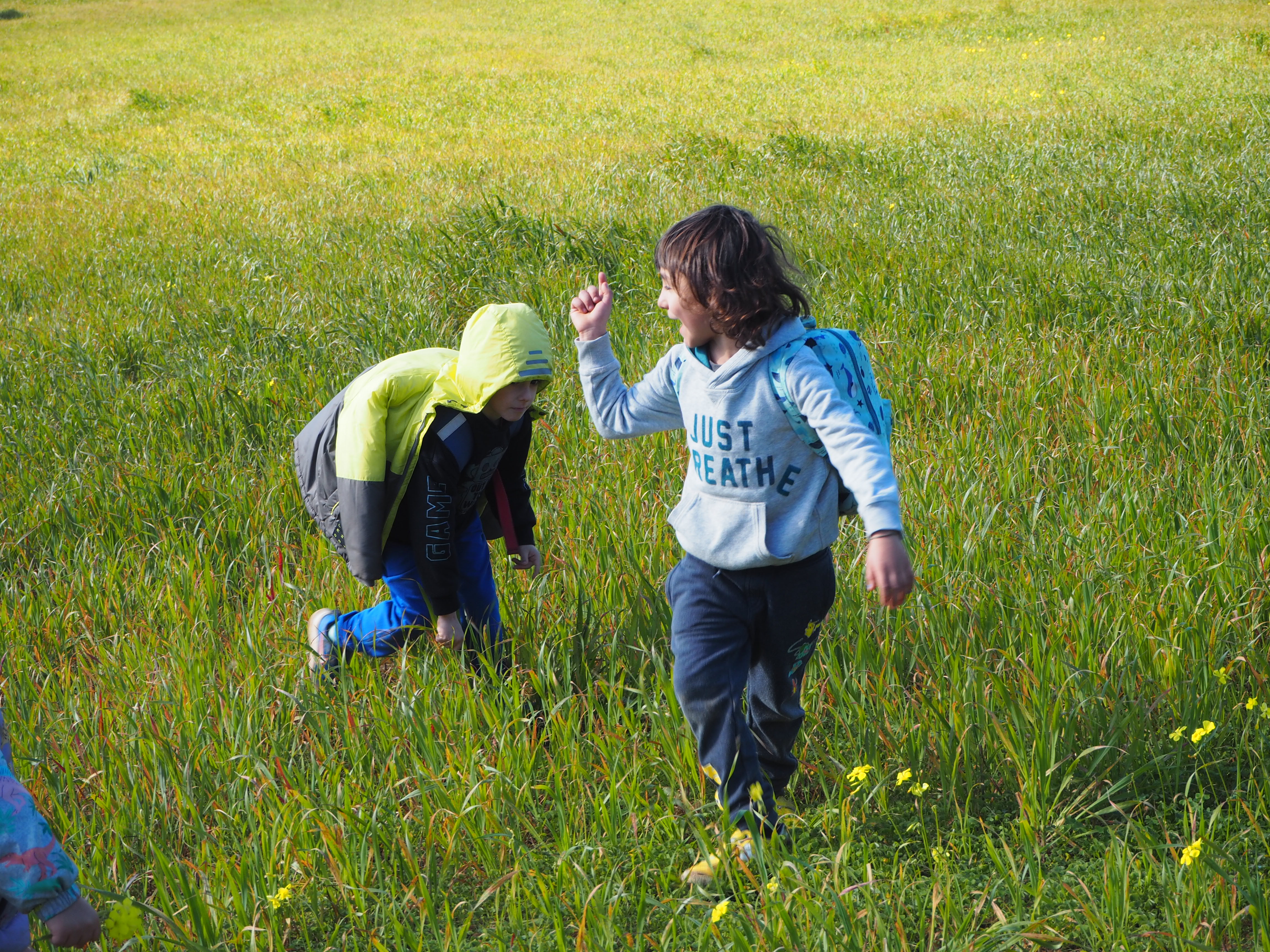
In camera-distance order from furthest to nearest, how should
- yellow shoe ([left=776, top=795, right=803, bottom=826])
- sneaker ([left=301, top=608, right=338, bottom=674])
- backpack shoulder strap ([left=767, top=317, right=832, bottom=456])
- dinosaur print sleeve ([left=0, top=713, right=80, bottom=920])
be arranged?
1. sneaker ([left=301, top=608, right=338, bottom=674])
2. yellow shoe ([left=776, top=795, right=803, bottom=826])
3. backpack shoulder strap ([left=767, top=317, right=832, bottom=456])
4. dinosaur print sleeve ([left=0, top=713, right=80, bottom=920])

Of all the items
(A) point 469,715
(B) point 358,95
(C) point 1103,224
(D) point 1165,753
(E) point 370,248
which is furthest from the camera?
(B) point 358,95

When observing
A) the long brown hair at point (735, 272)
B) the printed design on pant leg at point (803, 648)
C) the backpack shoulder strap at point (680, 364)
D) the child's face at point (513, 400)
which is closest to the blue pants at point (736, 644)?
the printed design on pant leg at point (803, 648)

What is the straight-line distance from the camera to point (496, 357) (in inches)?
91.4

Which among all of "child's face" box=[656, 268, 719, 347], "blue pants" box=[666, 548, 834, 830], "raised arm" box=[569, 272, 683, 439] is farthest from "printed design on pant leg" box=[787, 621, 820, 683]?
"child's face" box=[656, 268, 719, 347]

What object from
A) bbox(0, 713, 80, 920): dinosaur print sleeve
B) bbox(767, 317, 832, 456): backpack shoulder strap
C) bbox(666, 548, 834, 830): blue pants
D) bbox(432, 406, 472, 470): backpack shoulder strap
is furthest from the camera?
bbox(432, 406, 472, 470): backpack shoulder strap

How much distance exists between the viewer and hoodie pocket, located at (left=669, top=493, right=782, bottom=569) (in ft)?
6.32

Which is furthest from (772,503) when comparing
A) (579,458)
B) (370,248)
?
(370,248)

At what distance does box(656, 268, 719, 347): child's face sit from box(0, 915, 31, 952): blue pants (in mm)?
1526

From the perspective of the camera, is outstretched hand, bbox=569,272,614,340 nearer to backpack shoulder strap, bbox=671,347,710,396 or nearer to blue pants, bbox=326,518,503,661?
backpack shoulder strap, bbox=671,347,710,396

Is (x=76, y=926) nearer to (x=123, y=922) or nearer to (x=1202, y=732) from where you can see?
(x=123, y=922)

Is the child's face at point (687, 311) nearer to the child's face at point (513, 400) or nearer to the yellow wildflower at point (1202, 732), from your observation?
the child's face at point (513, 400)

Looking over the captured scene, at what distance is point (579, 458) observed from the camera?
3.79 m

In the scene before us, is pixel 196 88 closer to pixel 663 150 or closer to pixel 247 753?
pixel 663 150

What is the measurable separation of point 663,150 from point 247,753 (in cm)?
833
